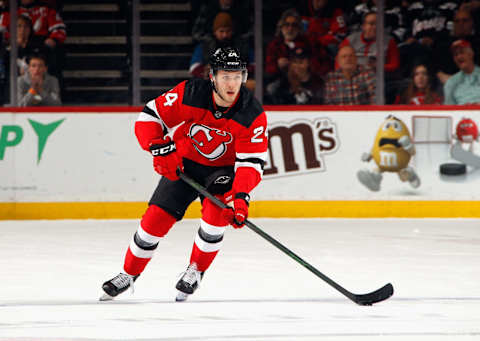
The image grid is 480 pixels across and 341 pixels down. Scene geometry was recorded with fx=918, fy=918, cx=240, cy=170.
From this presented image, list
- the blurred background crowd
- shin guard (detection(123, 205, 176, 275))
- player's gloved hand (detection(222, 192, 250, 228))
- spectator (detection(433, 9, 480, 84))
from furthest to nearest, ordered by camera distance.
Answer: spectator (detection(433, 9, 480, 84)), the blurred background crowd, shin guard (detection(123, 205, 176, 275)), player's gloved hand (detection(222, 192, 250, 228))

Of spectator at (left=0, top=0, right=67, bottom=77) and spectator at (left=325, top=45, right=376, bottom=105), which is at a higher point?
spectator at (left=0, top=0, right=67, bottom=77)

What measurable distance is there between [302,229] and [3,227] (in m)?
2.12

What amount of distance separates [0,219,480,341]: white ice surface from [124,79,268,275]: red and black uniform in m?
0.28

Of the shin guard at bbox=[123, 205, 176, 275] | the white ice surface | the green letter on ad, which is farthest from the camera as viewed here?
the green letter on ad

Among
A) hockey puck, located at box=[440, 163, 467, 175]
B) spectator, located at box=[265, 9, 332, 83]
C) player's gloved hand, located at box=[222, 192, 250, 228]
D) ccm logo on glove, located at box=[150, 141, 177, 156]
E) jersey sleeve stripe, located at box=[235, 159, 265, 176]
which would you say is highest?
spectator, located at box=[265, 9, 332, 83]

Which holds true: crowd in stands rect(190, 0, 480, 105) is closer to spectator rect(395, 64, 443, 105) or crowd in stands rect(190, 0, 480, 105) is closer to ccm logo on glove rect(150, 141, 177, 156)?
spectator rect(395, 64, 443, 105)

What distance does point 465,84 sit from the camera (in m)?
7.30

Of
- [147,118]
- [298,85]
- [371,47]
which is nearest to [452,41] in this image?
[371,47]

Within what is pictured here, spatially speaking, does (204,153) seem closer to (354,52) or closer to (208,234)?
(208,234)

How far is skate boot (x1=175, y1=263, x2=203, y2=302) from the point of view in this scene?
3.88 m

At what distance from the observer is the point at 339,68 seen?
23.8ft

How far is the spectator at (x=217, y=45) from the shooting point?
721cm

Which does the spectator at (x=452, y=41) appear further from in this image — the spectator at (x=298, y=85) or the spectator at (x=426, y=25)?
the spectator at (x=298, y=85)

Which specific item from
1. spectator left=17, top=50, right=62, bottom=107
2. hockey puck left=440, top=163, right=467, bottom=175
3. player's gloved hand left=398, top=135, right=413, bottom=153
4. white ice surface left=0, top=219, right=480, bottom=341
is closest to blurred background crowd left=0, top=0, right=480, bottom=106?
spectator left=17, top=50, right=62, bottom=107
